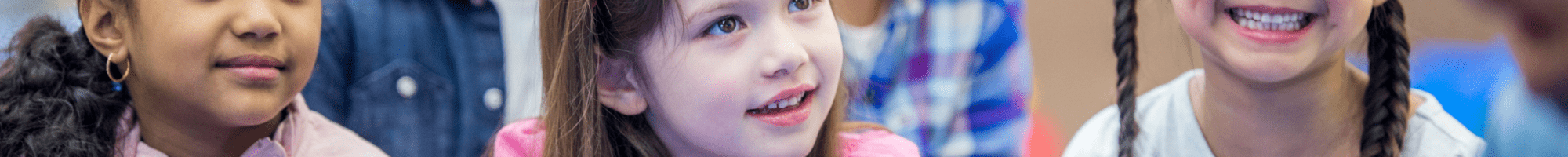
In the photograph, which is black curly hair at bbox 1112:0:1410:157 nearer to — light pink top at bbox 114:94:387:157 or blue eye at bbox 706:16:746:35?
blue eye at bbox 706:16:746:35

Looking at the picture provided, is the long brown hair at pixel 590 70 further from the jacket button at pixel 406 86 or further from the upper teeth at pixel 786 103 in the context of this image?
the jacket button at pixel 406 86

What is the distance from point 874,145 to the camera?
92 centimetres

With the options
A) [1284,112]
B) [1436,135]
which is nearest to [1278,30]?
[1284,112]

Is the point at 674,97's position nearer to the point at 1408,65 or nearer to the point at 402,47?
the point at 402,47

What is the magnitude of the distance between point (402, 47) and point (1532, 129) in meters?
1.01

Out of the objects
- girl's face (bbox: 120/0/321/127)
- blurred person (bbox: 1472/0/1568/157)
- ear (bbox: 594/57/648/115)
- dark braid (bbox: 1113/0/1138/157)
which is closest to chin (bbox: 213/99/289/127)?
girl's face (bbox: 120/0/321/127)

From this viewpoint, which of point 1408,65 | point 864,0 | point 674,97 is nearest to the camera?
point 674,97

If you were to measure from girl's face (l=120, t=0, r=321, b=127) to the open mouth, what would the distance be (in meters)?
0.73

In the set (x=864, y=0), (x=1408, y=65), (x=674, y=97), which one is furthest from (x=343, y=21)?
(x=1408, y=65)

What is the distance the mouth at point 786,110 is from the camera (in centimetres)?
76

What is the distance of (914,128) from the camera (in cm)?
102

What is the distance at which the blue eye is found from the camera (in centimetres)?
72

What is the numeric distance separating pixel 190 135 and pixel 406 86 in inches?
7.1

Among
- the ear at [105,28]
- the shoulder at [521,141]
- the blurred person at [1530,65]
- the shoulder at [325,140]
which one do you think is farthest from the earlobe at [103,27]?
the blurred person at [1530,65]
